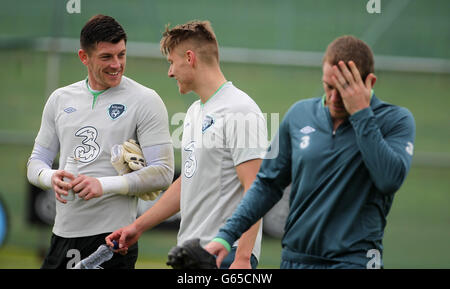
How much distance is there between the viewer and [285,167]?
322cm

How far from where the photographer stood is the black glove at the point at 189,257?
113 inches

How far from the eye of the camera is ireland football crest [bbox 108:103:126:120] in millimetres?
4199

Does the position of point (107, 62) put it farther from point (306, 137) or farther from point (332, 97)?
point (332, 97)

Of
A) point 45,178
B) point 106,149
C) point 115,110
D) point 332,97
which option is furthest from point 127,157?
point 332,97

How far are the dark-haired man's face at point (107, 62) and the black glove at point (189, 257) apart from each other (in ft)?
5.39

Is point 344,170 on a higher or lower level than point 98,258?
higher

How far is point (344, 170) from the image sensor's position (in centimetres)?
299

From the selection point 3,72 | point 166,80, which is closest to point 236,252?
point 166,80

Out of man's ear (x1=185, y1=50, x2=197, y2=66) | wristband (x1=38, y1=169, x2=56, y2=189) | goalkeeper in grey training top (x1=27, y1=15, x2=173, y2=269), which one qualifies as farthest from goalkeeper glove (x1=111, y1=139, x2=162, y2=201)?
man's ear (x1=185, y1=50, x2=197, y2=66)

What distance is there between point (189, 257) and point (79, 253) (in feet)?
4.87

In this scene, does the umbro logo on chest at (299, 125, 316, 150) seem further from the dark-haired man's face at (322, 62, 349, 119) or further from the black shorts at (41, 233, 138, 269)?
the black shorts at (41, 233, 138, 269)
